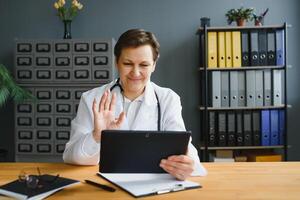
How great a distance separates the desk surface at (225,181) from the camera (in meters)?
0.96

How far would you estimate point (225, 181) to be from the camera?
1099 mm

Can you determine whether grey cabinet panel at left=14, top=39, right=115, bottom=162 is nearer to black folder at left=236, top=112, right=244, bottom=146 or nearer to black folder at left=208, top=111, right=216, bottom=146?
black folder at left=208, top=111, right=216, bottom=146

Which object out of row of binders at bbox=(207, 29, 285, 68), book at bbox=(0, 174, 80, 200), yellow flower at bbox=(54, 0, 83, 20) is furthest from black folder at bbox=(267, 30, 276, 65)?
book at bbox=(0, 174, 80, 200)

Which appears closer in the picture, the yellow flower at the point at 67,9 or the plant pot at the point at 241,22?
the plant pot at the point at 241,22

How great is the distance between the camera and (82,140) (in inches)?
48.0

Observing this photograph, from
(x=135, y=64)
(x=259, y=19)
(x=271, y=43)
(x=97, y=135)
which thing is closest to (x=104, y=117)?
(x=97, y=135)

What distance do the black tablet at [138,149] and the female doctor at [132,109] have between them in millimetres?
37

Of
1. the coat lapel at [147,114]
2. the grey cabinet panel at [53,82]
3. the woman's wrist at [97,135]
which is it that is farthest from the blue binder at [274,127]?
the woman's wrist at [97,135]

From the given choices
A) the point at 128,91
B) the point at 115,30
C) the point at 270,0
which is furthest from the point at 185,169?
the point at 270,0

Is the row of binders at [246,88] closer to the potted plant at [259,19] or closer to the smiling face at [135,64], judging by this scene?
the potted plant at [259,19]

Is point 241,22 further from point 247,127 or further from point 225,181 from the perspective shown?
point 225,181

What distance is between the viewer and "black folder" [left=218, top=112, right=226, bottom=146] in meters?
2.86

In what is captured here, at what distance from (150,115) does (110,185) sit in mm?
479

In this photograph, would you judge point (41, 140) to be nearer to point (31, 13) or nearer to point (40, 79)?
point (40, 79)
